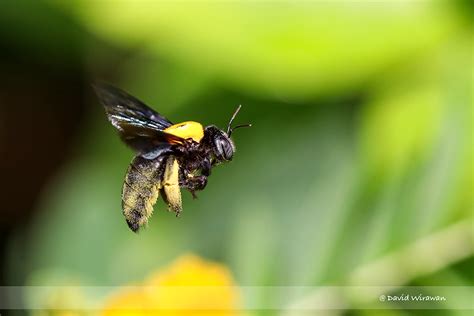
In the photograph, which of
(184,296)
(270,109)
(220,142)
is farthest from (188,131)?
(270,109)

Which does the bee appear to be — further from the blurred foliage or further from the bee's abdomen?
the blurred foliage

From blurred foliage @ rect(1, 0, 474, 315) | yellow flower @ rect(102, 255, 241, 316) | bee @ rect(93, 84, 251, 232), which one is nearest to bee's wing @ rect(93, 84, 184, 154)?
bee @ rect(93, 84, 251, 232)

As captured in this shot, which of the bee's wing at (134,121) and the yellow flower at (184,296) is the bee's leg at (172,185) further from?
the yellow flower at (184,296)

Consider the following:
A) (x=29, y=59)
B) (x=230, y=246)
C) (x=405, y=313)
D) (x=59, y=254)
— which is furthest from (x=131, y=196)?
(x=29, y=59)

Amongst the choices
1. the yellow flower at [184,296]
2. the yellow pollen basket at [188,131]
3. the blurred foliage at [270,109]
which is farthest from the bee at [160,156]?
the blurred foliage at [270,109]

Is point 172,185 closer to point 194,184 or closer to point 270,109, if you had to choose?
point 194,184

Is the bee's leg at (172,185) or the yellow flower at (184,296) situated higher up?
the bee's leg at (172,185)

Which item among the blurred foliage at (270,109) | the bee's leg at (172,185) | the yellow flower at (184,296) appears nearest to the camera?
the bee's leg at (172,185)
